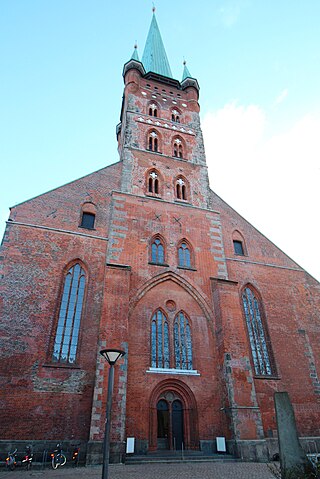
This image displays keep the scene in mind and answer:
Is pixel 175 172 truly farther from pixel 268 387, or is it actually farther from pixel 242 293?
pixel 268 387

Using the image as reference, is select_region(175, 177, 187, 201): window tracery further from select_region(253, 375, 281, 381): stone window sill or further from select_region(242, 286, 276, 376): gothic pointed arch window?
select_region(253, 375, 281, 381): stone window sill

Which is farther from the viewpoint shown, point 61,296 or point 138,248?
point 138,248

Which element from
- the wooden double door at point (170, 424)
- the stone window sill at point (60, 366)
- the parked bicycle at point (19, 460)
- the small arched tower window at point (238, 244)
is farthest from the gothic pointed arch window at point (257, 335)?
the parked bicycle at point (19, 460)

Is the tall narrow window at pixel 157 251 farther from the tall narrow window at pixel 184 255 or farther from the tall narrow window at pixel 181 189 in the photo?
the tall narrow window at pixel 181 189

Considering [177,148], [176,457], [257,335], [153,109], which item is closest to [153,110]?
[153,109]

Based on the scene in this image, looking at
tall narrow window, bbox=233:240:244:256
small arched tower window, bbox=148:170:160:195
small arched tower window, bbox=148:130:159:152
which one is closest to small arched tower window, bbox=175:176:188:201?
small arched tower window, bbox=148:170:160:195

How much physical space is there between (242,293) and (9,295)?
12373 mm

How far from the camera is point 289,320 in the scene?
1827 cm

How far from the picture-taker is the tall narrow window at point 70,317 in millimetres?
13734

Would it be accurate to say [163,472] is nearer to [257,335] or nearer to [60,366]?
[60,366]

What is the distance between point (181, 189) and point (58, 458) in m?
15.8

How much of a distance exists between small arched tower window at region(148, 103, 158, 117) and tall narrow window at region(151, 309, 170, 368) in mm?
16213

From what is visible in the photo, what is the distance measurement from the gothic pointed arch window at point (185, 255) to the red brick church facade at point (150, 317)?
78mm

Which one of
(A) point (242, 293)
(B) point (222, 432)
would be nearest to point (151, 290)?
(A) point (242, 293)
